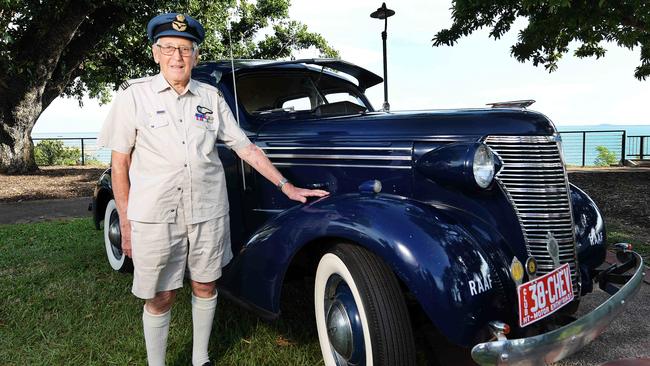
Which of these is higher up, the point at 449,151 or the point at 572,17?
the point at 572,17

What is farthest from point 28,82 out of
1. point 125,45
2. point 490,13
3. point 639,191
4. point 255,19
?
point 639,191

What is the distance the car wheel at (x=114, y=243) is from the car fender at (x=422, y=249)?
2048 millimetres

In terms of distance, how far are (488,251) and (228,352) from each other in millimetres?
1576

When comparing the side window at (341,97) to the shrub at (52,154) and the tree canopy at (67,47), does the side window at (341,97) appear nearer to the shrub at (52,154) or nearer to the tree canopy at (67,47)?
the tree canopy at (67,47)

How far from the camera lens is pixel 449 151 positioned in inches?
88.5

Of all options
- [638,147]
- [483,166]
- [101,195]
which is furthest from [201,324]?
[638,147]

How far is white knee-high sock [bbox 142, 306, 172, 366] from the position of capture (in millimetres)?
2348

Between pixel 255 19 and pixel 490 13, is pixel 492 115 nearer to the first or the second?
pixel 490 13

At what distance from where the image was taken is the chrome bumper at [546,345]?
5.79ft

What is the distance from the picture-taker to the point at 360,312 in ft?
6.91

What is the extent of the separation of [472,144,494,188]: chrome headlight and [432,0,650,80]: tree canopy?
4.47 metres

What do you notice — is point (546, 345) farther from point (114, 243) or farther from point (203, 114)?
point (114, 243)

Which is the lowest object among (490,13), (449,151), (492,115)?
(449,151)

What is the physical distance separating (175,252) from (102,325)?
1.26 m
